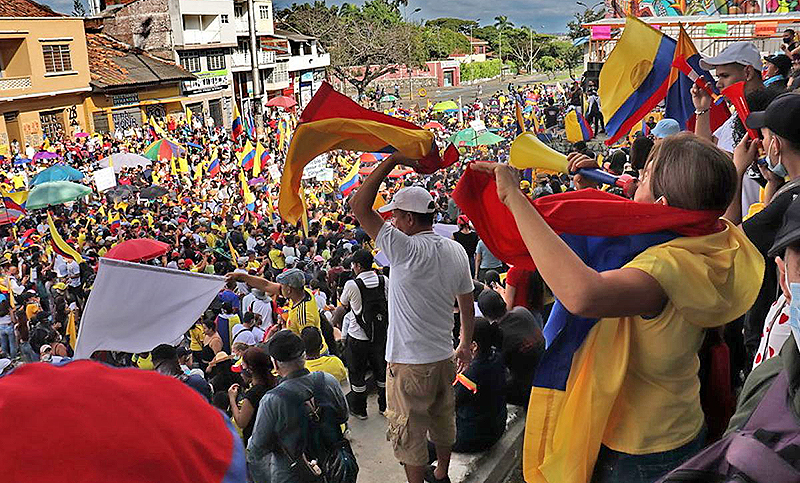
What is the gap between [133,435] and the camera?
106 centimetres

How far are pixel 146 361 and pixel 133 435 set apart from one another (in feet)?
15.5

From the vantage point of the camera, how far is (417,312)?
3568mm

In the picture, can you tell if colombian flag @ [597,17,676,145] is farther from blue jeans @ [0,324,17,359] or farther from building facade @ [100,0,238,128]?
building facade @ [100,0,238,128]

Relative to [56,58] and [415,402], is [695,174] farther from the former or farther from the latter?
[56,58]

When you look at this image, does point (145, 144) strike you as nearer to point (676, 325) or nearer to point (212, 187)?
point (212, 187)

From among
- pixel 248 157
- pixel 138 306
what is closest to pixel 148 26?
pixel 248 157

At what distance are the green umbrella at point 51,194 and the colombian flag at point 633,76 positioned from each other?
10.6m

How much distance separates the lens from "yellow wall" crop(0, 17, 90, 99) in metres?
28.4

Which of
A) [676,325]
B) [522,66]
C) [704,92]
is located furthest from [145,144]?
[522,66]

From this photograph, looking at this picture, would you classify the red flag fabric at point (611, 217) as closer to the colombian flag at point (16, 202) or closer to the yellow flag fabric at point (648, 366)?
the yellow flag fabric at point (648, 366)

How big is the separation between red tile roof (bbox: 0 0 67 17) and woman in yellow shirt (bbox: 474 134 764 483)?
108ft

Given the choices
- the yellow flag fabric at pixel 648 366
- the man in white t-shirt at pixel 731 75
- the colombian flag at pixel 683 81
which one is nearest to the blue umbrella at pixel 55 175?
the colombian flag at pixel 683 81

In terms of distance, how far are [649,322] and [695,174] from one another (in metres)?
0.44

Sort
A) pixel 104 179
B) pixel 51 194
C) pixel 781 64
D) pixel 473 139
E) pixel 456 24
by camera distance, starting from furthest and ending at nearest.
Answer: pixel 456 24 < pixel 473 139 < pixel 104 179 < pixel 51 194 < pixel 781 64
